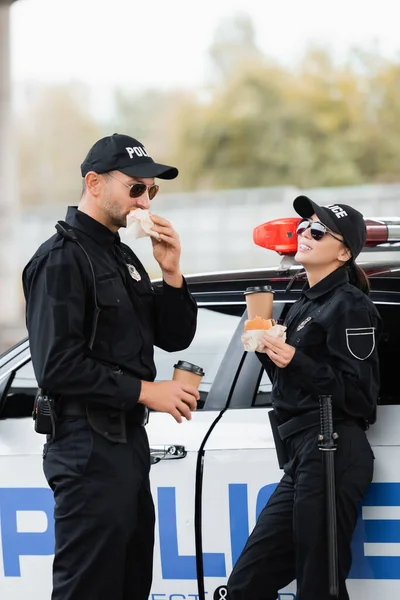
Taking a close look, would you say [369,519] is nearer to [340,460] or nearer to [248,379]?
[340,460]

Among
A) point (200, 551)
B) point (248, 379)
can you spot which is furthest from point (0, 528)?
point (248, 379)

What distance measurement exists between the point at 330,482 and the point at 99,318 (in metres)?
0.86

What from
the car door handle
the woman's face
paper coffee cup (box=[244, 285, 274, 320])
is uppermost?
the woman's face

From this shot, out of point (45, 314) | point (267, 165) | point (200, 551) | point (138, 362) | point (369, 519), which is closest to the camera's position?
point (45, 314)

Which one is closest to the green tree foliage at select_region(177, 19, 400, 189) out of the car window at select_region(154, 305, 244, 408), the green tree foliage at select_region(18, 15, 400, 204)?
the green tree foliage at select_region(18, 15, 400, 204)

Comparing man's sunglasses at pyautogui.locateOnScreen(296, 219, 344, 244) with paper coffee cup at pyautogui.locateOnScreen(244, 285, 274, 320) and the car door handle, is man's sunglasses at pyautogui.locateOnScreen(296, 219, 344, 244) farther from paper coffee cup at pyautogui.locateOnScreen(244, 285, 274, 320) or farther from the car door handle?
the car door handle

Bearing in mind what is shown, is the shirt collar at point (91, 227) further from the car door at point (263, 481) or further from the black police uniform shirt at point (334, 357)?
the car door at point (263, 481)

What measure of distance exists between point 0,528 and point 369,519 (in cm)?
134

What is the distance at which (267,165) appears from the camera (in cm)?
3419

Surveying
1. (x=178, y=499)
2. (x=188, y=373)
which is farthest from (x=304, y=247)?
(x=178, y=499)

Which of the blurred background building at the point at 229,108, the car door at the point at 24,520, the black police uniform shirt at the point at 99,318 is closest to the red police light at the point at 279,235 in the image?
the black police uniform shirt at the point at 99,318

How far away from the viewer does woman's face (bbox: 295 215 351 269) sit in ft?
10.6

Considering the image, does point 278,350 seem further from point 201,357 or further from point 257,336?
point 201,357

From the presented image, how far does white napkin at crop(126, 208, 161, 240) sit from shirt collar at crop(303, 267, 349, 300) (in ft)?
2.06
